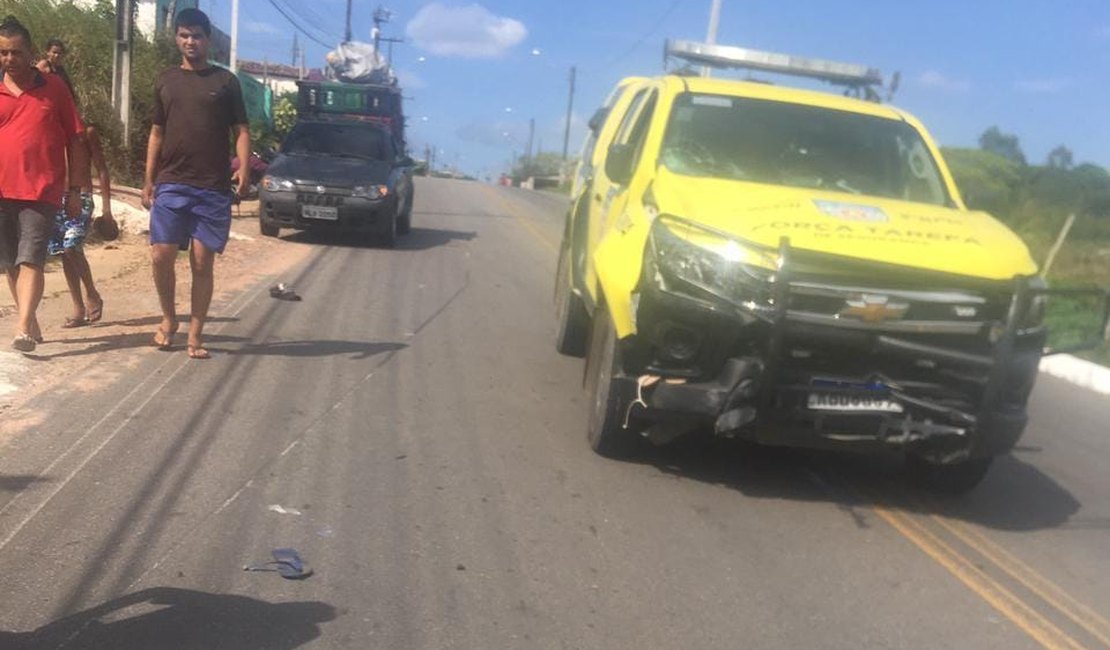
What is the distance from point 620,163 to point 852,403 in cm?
210

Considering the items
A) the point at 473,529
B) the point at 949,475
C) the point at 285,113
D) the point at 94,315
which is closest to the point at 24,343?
the point at 94,315

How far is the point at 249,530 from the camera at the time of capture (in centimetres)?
458

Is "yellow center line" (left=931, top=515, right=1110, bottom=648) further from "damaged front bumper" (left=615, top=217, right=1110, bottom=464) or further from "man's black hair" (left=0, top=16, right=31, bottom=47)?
"man's black hair" (left=0, top=16, right=31, bottom=47)

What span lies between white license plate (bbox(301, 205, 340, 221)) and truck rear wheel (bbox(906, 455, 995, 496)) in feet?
30.4

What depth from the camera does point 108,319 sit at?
8.34 m

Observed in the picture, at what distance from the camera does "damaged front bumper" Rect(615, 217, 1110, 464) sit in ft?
16.5

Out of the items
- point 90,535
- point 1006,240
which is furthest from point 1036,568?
point 90,535

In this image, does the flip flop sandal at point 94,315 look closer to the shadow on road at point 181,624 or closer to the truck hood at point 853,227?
the truck hood at point 853,227

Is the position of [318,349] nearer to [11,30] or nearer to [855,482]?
[11,30]

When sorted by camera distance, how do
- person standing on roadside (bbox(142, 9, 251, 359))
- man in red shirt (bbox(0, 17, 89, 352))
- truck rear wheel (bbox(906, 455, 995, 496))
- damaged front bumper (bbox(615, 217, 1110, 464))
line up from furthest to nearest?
person standing on roadside (bbox(142, 9, 251, 359)), man in red shirt (bbox(0, 17, 89, 352)), truck rear wheel (bbox(906, 455, 995, 496)), damaged front bumper (bbox(615, 217, 1110, 464))

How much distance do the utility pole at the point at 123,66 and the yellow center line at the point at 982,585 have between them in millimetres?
12506

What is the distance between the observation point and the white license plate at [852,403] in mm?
5125

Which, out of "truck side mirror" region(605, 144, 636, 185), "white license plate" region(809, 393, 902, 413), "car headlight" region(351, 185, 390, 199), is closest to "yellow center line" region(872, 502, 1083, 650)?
"white license plate" region(809, 393, 902, 413)

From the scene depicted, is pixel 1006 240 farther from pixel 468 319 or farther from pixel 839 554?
pixel 468 319
